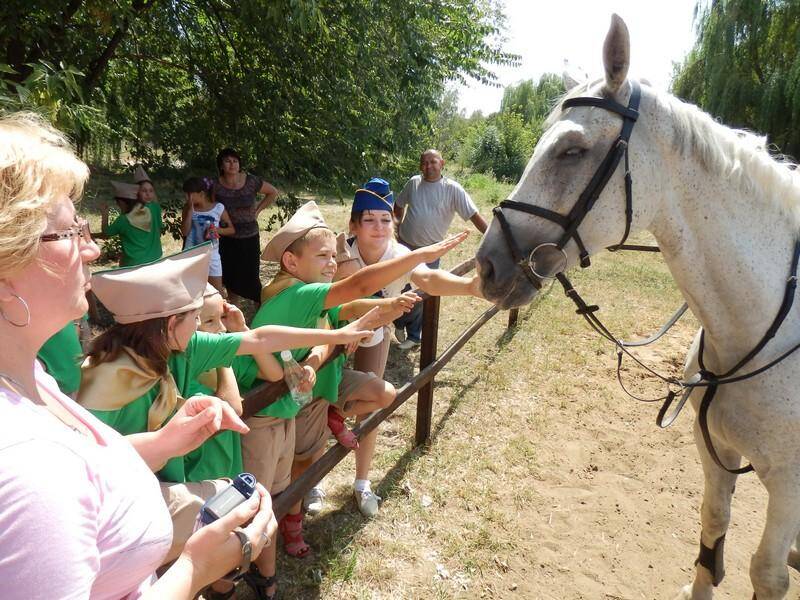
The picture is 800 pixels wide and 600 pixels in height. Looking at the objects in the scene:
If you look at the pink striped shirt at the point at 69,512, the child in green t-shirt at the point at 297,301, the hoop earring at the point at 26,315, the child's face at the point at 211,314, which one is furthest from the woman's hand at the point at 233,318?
the hoop earring at the point at 26,315

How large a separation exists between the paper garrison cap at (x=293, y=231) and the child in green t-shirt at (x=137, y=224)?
2.94 m

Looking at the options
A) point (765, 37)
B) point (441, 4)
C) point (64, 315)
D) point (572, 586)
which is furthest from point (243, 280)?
point (765, 37)

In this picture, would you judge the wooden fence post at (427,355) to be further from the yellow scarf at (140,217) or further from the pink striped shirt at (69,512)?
A: the yellow scarf at (140,217)

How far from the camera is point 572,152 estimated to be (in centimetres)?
172

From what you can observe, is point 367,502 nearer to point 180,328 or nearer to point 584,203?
point 180,328

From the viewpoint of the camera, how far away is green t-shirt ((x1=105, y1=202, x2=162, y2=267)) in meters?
4.69

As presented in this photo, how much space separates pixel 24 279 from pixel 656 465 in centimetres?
397

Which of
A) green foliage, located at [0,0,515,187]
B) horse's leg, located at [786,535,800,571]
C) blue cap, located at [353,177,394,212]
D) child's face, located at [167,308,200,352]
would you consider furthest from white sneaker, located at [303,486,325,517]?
green foliage, located at [0,0,515,187]

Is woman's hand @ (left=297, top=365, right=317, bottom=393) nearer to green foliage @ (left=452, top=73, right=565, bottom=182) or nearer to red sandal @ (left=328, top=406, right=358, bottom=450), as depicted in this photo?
red sandal @ (left=328, top=406, right=358, bottom=450)

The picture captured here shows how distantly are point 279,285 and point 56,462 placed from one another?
1.64 meters

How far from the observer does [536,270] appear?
70.7 inches

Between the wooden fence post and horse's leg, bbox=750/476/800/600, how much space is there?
201 cm

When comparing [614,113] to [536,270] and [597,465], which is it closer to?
[536,270]

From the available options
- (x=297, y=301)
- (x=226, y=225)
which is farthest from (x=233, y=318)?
(x=226, y=225)
